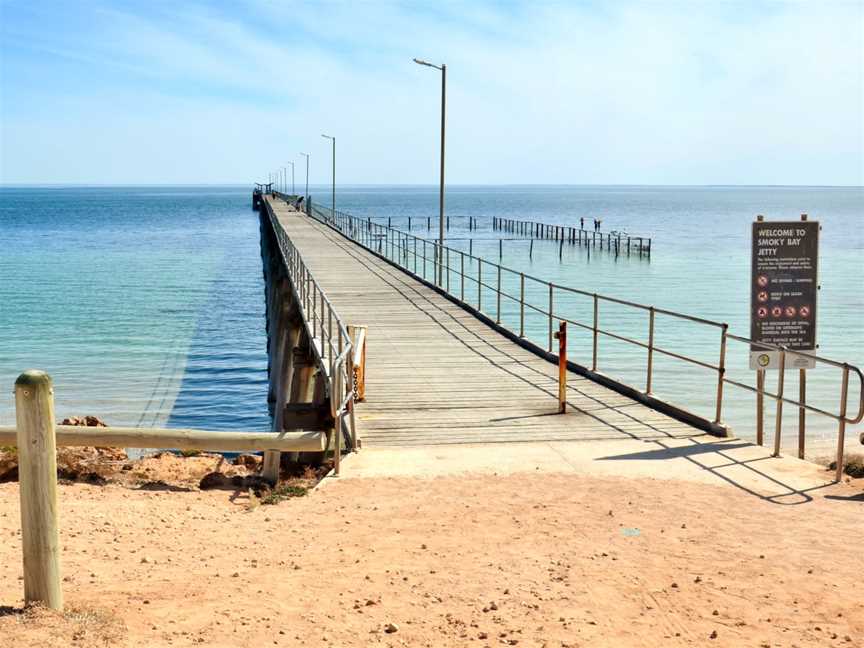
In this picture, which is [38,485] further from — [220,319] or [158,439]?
[220,319]

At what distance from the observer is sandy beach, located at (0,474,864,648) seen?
5.64m

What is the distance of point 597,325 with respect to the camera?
19.7 metres

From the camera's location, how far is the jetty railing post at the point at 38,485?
17.7ft

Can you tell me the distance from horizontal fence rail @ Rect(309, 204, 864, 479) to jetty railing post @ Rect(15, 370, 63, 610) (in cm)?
574

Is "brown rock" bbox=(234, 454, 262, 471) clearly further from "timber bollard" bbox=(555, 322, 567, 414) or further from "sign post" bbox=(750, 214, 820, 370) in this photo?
"sign post" bbox=(750, 214, 820, 370)

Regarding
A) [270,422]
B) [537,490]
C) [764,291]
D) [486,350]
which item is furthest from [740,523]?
[270,422]

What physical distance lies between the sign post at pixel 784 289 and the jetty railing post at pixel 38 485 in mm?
6830

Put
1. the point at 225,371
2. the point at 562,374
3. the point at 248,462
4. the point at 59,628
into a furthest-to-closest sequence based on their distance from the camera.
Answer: the point at 225,371, the point at 248,462, the point at 562,374, the point at 59,628

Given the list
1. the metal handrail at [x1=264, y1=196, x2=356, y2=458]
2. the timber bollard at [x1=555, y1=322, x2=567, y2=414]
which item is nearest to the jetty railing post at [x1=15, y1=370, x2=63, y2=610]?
the metal handrail at [x1=264, y1=196, x2=356, y2=458]

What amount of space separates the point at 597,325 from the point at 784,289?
366 inches

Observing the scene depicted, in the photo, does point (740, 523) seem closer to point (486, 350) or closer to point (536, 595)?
point (536, 595)

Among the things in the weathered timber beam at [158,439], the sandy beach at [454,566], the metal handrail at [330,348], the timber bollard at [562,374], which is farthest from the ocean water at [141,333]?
the sandy beach at [454,566]

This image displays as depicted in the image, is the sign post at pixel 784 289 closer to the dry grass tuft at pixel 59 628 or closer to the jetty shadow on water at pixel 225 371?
→ the dry grass tuft at pixel 59 628

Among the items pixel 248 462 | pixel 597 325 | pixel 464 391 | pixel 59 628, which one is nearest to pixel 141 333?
pixel 597 325
